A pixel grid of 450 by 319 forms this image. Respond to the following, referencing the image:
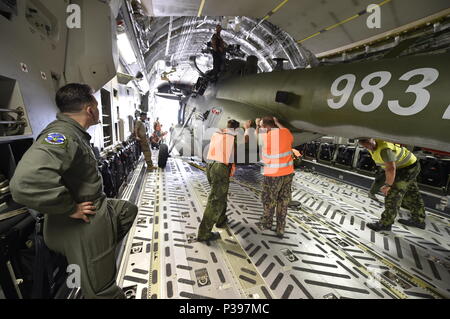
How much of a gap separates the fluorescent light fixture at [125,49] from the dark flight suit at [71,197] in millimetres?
4010

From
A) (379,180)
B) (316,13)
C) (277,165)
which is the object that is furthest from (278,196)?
(379,180)

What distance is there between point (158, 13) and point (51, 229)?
142 inches

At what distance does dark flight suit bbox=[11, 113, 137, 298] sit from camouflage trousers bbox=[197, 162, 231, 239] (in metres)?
1.34

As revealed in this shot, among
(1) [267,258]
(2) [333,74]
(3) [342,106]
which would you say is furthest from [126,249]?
(2) [333,74]

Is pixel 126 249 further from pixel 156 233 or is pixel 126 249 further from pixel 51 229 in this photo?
pixel 51 229

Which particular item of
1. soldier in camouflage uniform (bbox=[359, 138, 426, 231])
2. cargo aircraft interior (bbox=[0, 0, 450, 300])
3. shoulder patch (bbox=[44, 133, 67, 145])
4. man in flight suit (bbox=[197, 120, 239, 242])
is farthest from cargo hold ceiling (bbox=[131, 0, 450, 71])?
shoulder patch (bbox=[44, 133, 67, 145])

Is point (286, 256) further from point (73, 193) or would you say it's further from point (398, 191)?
point (73, 193)

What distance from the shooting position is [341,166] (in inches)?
259

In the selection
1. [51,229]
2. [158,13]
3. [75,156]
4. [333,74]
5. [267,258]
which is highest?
[158,13]

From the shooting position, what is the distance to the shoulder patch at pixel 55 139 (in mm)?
1229

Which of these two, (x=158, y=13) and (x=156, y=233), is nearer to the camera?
(x=156, y=233)

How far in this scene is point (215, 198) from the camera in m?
2.77

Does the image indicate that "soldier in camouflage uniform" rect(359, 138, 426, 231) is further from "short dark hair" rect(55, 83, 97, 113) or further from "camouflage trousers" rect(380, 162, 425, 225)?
"short dark hair" rect(55, 83, 97, 113)

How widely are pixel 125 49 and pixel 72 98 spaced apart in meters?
4.55
